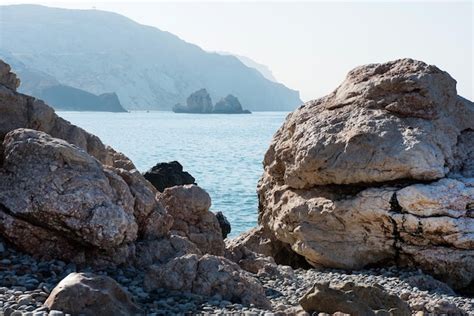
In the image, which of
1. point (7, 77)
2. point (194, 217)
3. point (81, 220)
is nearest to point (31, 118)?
point (7, 77)

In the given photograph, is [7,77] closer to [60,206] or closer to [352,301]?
[60,206]

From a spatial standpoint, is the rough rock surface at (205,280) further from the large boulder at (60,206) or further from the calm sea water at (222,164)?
the calm sea water at (222,164)

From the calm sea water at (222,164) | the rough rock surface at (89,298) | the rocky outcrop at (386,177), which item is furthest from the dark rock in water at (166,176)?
the rough rock surface at (89,298)

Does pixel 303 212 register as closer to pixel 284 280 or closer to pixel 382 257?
pixel 382 257

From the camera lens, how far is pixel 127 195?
9.68 metres

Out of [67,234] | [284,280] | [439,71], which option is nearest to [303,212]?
[284,280]

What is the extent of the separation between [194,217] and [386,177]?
4.01m

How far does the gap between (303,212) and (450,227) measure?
126 inches

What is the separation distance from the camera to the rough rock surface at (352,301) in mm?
7844

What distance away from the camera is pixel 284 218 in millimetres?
14336

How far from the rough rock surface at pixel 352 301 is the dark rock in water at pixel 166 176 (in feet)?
48.6

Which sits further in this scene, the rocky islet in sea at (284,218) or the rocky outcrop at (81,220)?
the rocky outcrop at (81,220)

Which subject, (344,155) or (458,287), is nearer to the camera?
(458,287)

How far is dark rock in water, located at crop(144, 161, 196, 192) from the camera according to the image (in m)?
22.8
